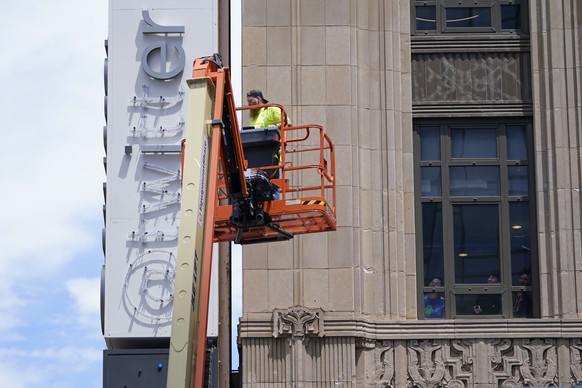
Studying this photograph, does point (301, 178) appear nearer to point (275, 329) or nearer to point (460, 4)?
point (275, 329)

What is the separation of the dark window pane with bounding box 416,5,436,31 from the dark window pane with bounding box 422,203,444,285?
389 cm

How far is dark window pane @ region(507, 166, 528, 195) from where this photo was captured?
29.6 m

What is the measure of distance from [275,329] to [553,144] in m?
7.08

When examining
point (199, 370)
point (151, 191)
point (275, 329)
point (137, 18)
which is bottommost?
point (199, 370)

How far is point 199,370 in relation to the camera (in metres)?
19.1

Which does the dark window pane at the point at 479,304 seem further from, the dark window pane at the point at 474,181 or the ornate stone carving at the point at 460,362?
the dark window pane at the point at 474,181

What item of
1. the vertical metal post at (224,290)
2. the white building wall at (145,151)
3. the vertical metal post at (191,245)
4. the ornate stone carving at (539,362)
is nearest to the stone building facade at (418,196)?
the ornate stone carving at (539,362)

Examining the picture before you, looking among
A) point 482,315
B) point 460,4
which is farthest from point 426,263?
point 460,4

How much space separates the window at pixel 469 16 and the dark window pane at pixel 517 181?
3047 millimetres

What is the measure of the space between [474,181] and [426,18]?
3.72 meters

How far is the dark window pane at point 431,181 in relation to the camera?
97.0 ft

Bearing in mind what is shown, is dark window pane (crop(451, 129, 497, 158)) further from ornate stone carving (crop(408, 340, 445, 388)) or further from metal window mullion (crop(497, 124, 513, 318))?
ornate stone carving (crop(408, 340, 445, 388))

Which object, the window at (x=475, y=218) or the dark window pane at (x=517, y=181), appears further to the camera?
the dark window pane at (x=517, y=181)

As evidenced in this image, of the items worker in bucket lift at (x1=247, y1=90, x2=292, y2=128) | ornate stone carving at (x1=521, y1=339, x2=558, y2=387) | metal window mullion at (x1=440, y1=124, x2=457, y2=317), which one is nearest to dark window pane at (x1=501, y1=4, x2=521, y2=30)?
metal window mullion at (x1=440, y1=124, x2=457, y2=317)
